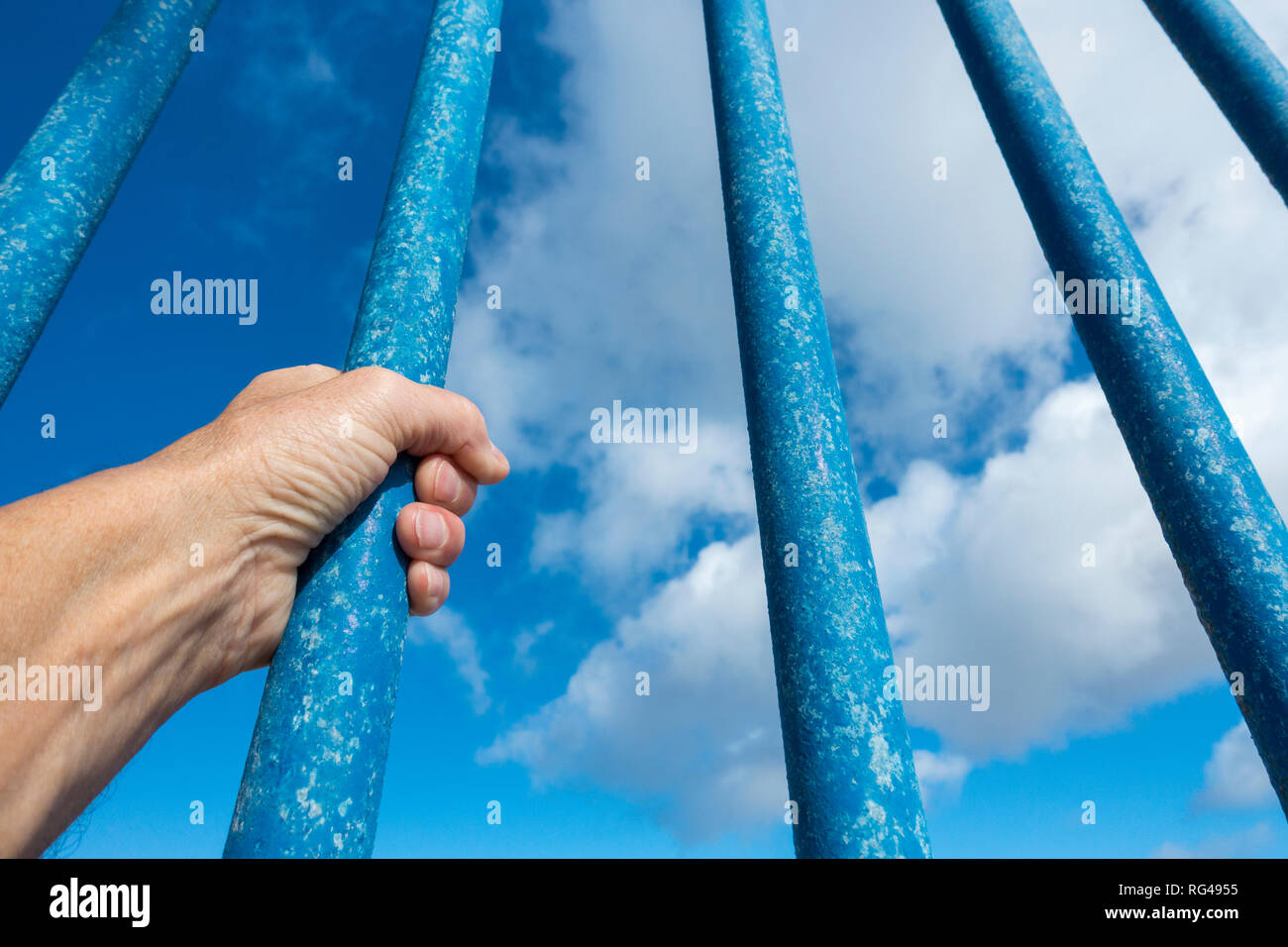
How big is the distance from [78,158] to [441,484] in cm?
566

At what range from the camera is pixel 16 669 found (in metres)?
2.45

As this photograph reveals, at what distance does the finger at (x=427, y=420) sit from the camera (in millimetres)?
3629

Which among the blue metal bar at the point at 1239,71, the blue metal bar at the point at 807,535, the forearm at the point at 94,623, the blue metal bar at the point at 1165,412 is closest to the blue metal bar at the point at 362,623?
the forearm at the point at 94,623

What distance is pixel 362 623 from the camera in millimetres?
3432

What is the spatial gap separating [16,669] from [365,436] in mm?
1539

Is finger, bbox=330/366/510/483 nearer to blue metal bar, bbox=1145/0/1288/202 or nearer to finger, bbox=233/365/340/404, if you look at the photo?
finger, bbox=233/365/340/404

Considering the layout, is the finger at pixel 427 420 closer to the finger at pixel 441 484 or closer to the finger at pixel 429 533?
the finger at pixel 441 484

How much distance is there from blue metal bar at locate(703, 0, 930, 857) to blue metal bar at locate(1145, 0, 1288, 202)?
5271 mm

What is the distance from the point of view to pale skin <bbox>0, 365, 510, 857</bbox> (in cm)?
259

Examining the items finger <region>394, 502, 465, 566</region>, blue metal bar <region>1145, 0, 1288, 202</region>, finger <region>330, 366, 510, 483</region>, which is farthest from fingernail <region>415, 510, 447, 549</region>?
blue metal bar <region>1145, 0, 1288, 202</region>

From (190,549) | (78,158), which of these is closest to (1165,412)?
(190,549)

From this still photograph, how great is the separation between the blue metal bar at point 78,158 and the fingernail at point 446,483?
4.47 metres
